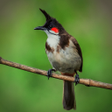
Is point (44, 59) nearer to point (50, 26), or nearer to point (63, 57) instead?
point (63, 57)

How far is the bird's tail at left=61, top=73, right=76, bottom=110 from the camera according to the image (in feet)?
8.06

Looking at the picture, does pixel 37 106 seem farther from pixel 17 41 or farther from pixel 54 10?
pixel 54 10

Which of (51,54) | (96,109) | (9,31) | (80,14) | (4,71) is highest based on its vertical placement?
(80,14)

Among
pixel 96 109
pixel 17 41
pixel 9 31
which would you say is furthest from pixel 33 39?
pixel 96 109

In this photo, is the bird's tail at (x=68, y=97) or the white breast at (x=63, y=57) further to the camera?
the bird's tail at (x=68, y=97)

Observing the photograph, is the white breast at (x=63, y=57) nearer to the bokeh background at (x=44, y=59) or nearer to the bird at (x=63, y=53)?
the bird at (x=63, y=53)

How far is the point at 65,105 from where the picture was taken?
247cm

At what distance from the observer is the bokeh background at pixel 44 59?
98.1 inches

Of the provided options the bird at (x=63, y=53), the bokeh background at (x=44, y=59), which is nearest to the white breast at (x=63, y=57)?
the bird at (x=63, y=53)

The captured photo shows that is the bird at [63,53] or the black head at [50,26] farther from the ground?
the black head at [50,26]

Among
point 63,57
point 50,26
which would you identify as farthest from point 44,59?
point 50,26

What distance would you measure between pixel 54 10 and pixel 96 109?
1.19 meters

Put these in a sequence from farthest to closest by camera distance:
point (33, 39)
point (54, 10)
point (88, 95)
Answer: point (54, 10) → point (33, 39) → point (88, 95)

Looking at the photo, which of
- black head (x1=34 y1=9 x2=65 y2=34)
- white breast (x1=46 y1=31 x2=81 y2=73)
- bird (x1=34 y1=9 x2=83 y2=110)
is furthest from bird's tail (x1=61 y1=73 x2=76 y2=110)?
black head (x1=34 y1=9 x2=65 y2=34)
